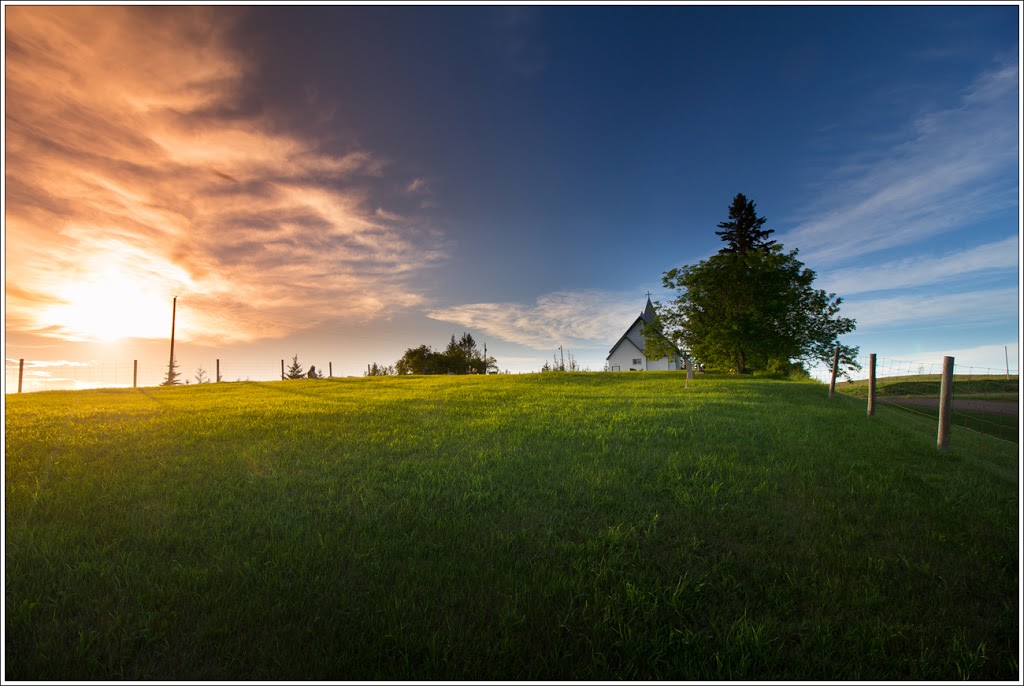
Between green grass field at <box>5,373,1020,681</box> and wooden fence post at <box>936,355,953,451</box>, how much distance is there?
0.67 m

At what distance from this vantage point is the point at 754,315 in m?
30.5

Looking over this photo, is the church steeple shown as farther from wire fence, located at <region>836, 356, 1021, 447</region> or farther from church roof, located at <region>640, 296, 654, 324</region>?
wire fence, located at <region>836, 356, 1021, 447</region>

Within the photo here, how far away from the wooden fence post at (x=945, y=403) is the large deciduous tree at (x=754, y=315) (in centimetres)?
2181

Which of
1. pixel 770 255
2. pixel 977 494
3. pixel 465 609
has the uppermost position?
pixel 770 255

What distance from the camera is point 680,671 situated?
346 centimetres

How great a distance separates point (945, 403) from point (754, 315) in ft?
73.4

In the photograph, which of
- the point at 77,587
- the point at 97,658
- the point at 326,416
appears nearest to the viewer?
the point at 97,658

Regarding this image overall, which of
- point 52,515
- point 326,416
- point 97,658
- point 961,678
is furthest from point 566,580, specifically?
point 326,416

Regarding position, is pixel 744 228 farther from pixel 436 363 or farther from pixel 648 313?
pixel 436 363

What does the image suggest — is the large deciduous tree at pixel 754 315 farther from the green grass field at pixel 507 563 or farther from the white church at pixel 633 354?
the green grass field at pixel 507 563

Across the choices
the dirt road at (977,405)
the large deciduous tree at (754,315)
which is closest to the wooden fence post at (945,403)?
the dirt road at (977,405)

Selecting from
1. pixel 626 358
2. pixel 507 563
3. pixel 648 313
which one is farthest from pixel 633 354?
pixel 507 563

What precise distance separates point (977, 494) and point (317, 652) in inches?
376

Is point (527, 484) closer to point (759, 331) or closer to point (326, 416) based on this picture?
point (326, 416)
